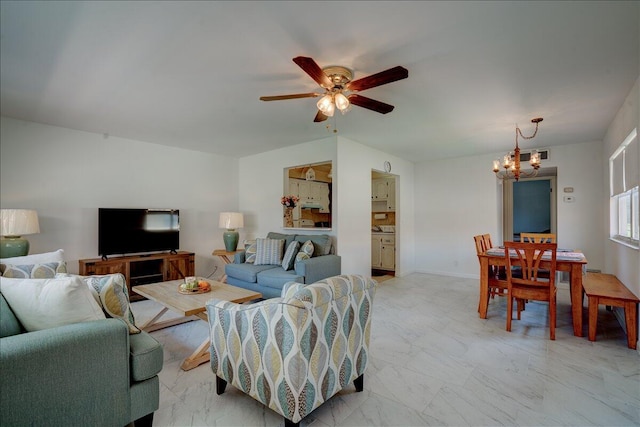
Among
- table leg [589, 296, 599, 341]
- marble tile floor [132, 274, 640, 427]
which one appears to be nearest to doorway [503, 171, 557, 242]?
marble tile floor [132, 274, 640, 427]

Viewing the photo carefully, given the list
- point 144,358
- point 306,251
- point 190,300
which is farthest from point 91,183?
point 144,358

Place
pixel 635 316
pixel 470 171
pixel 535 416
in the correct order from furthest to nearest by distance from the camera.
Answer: pixel 470 171 → pixel 635 316 → pixel 535 416

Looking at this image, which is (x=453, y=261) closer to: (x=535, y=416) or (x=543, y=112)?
(x=543, y=112)

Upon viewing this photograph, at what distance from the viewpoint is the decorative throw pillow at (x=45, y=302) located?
59.8 inches

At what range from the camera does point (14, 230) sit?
3.30 m

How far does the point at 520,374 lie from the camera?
7.67 feet

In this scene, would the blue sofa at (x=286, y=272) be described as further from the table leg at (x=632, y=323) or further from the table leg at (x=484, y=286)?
the table leg at (x=632, y=323)

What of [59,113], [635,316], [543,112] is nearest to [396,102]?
[543,112]

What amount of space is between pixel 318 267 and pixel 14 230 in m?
3.38

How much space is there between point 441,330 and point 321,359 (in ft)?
6.77

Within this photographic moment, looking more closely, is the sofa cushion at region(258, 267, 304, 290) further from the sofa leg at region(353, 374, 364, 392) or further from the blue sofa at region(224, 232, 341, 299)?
the sofa leg at region(353, 374, 364, 392)

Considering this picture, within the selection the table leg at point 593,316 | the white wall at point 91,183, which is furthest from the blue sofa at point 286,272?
the table leg at point 593,316

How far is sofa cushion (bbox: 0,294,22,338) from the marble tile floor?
35.1 inches

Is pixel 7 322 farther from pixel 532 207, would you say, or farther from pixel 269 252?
pixel 532 207
